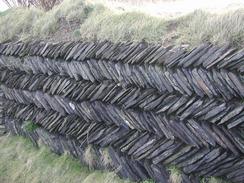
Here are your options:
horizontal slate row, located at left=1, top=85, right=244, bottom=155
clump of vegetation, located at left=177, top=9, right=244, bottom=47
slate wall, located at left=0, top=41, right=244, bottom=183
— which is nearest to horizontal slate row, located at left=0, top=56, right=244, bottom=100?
slate wall, located at left=0, top=41, right=244, bottom=183

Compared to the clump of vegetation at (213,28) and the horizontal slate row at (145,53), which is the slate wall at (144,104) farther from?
the clump of vegetation at (213,28)

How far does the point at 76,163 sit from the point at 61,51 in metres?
1.89

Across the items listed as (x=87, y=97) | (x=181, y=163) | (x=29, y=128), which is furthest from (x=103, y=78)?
(x=29, y=128)

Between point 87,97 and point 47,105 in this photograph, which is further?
point 47,105

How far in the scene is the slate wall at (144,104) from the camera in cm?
480

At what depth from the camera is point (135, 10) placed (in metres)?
6.97

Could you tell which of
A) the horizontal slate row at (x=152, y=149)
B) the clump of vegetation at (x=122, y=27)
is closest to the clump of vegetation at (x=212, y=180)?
the horizontal slate row at (x=152, y=149)

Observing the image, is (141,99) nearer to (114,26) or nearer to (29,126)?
(114,26)

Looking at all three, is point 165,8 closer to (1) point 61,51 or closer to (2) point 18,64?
(1) point 61,51

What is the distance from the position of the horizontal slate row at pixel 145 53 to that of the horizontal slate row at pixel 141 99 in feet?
1.27

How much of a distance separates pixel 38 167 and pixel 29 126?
3.37 feet

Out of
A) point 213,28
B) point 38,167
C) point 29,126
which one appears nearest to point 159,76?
point 213,28

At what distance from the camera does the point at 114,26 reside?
22.1 ft

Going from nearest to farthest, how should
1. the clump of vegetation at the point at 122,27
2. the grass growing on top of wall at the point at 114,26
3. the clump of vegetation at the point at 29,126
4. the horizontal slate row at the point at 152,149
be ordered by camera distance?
the horizontal slate row at the point at 152,149 < the grass growing on top of wall at the point at 114,26 < the clump of vegetation at the point at 122,27 < the clump of vegetation at the point at 29,126
